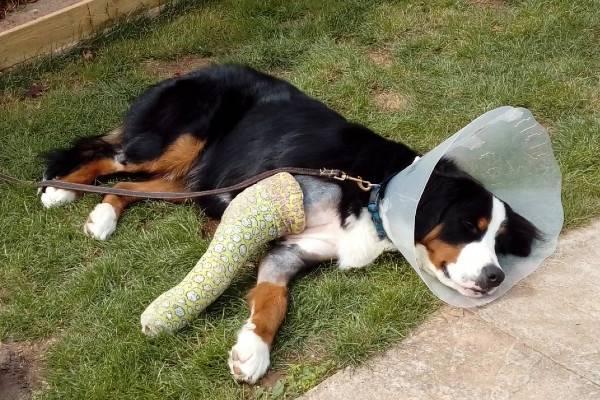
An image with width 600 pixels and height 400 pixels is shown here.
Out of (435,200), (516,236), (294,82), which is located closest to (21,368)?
(435,200)

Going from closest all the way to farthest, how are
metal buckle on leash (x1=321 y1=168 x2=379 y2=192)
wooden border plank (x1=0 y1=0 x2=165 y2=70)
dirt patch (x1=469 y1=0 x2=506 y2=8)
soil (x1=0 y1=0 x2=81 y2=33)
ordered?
metal buckle on leash (x1=321 y1=168 x2=379 y2=192), wooden border plank (x1=0 y1=0 x2=165 y2=70), soil (x1=0 y1=0 x2=81 y2=33), dirt patch (x1=469 y1=0 x2=506 y2=8)

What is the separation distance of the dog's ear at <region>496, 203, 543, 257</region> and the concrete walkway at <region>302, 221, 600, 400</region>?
7.4 inches

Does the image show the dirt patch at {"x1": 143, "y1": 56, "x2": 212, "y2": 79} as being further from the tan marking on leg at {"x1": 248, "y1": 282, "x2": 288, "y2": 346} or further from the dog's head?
the dog's head

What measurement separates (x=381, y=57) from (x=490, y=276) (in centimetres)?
333

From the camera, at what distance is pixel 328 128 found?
13.9ft

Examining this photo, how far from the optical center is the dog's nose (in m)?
3.41

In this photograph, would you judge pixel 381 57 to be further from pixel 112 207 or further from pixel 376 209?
pixel 112 207

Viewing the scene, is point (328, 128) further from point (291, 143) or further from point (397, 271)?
point (397, 271)

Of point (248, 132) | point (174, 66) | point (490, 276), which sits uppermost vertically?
point (248, 132)

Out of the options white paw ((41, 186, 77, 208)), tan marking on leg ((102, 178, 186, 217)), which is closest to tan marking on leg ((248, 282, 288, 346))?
tan marking on leg ((102, 178, 186, 217))

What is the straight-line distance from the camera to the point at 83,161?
4688mm

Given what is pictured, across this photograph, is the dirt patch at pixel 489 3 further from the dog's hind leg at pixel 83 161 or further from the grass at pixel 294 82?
the dog's hind leg at pixel 83 161

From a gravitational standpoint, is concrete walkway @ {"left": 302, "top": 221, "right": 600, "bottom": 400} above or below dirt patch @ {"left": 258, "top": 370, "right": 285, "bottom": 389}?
below

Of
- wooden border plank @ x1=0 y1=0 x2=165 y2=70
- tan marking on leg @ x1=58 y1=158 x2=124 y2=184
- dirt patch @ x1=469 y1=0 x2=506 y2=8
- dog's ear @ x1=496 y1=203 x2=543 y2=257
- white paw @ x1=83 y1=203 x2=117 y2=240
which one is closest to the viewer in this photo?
dog's ear @ x1=496 y1=203 x2=543 y2=257
